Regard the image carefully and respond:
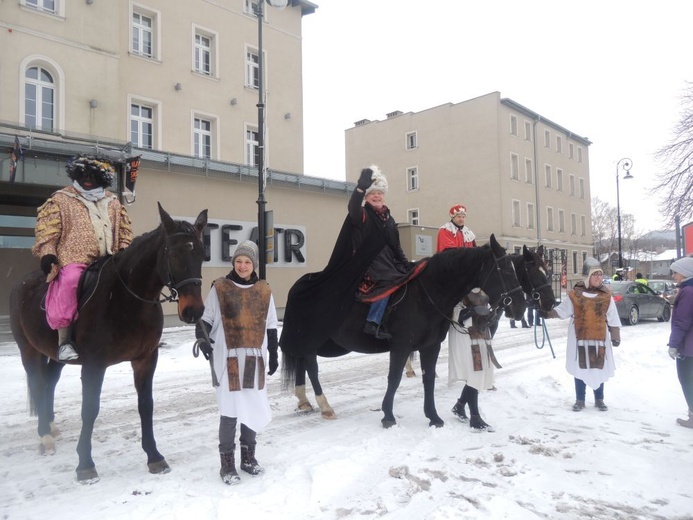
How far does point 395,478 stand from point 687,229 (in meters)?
16.2

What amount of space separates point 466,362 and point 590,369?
5.95 feet

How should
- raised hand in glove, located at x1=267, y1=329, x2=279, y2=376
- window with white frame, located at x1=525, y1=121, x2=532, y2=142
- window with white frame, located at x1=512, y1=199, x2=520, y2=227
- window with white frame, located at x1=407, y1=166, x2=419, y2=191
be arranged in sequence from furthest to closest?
window with white frame, located at x1=407, y1=166, x2=419, y2=191
window with white frame, located at x1=525, y1=121, x2=532, y2=142
window with white frame, located at x1=512, y1=199, x2=520, y2=227
raised hand in glove, located at x1=267, y1=329, x2=279, y2=376

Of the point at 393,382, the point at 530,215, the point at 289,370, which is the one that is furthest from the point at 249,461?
the point at 530,215

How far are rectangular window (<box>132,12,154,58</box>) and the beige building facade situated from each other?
22291mm

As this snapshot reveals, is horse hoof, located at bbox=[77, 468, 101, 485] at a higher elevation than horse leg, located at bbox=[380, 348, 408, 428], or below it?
below

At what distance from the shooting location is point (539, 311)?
5.48m

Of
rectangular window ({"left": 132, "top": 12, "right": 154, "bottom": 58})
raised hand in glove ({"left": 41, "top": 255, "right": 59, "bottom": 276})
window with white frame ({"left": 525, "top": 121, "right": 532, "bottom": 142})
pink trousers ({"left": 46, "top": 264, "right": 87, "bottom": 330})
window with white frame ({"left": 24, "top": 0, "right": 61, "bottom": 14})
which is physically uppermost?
window with white frame ({"left": 525, "top": 121, "right": 532, "bottom": 142})

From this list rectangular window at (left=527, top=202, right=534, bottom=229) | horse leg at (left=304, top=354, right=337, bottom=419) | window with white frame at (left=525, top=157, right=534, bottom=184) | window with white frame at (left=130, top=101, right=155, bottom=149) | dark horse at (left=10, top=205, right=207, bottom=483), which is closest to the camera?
dark horse at (left=10, top=205, right=207, bottom=483)

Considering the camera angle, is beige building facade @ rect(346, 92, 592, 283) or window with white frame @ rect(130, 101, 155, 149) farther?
beige building facade @ rect(346, 92, 592, 283)

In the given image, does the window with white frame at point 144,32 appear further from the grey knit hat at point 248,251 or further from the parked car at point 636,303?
the parked car at point 636,303

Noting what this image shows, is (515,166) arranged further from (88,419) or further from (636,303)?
(88,419)

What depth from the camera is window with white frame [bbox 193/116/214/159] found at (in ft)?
Answer: 64.2

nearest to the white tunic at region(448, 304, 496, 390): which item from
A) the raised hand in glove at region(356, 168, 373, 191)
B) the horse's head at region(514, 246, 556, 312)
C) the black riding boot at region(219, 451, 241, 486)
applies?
the horse's head at region(514, 246, 556, 312)

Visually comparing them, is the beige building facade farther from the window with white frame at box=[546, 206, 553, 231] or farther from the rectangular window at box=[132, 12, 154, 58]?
the rectangular window at box=[132, 12, 154, 58]
